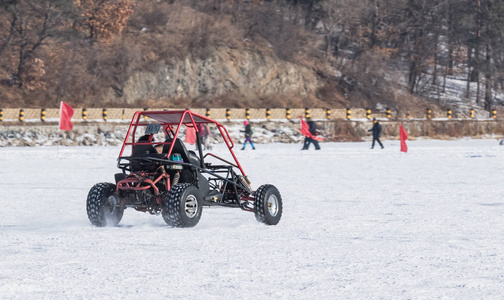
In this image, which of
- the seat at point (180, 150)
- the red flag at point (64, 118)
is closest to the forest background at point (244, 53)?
the red flag at point (64, 118)

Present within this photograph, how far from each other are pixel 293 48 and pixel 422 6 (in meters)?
17.2

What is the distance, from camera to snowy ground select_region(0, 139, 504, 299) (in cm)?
614

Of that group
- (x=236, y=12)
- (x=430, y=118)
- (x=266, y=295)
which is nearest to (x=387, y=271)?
(x=266, y=295)

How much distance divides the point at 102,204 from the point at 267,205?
2.05 m

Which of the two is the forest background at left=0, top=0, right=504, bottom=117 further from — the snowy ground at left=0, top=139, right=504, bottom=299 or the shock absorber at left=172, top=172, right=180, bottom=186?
the shock absorber at left=172, top=172, right=180, bottom=186

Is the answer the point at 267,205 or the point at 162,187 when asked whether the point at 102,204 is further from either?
the point at 267,205

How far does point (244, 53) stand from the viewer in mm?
57094

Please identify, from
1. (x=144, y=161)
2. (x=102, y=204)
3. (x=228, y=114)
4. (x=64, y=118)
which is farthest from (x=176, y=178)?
(x=228, y=114)

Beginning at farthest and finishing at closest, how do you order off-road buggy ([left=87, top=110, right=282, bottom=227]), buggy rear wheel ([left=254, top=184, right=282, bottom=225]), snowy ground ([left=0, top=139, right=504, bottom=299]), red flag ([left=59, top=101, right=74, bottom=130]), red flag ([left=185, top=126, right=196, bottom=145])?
red flag ([left=59, top=101, right=74, bottom=130]), red flag ([left=185, top=126, right=196, bottom=145]), buggy rear wheel ([left=254, top=184, right=282, bottom=225]), off-road buggy ([left=87, top=110, right=282, bottom=227]), snowy ground ([left=0, top=139, right=504, bottom=299])

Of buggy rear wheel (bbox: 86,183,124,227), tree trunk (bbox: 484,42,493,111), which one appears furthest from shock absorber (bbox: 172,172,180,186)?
tree trunk (bbox: 484,42,493,111)

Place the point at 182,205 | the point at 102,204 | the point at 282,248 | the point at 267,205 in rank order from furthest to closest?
the point at 267,205, the point at 102,204, the point at 182,205, the point at 282,248

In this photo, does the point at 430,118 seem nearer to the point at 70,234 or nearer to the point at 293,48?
the point at 293,48

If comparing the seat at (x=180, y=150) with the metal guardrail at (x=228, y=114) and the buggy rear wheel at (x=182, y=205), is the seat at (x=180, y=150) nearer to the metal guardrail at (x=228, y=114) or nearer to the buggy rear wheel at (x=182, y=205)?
the buggy rear wheel at (x=182, y=205)

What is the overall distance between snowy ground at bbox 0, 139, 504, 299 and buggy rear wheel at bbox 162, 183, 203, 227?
0.19m
